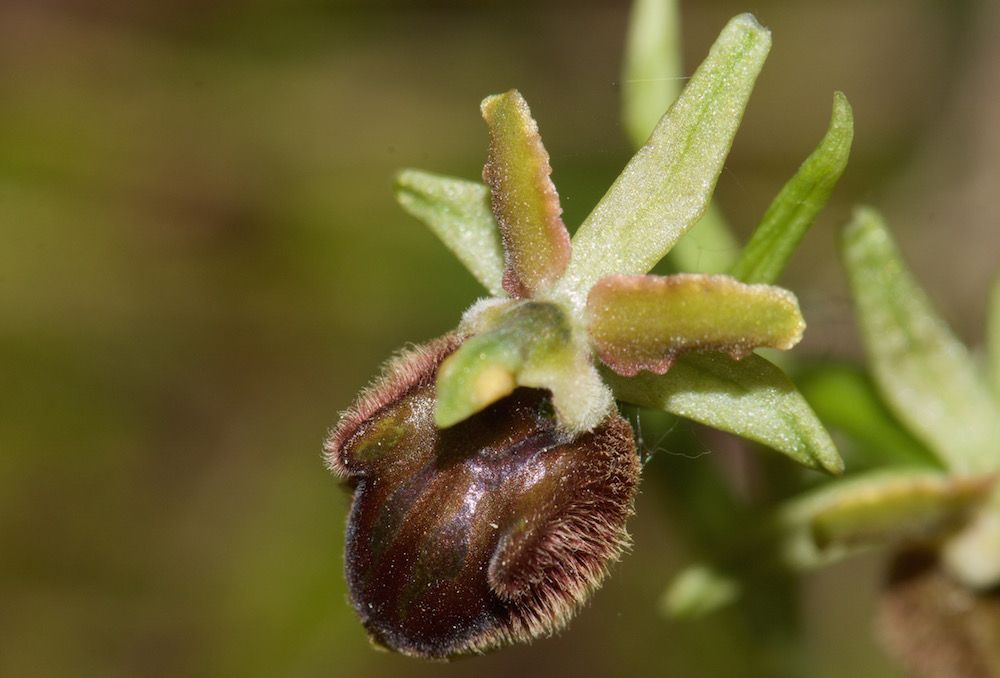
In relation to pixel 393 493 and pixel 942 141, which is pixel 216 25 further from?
pixel 393 493

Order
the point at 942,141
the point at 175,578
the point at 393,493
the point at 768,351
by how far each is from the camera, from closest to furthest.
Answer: the point at 393,493, the point at 768,351, the point at 175,578, the point at 942,141

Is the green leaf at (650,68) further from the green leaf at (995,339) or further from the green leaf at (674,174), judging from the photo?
the green leaf at (995,339)

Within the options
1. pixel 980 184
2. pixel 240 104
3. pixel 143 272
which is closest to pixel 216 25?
pixel 240 104

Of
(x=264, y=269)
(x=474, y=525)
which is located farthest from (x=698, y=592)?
(x=264, y=269)

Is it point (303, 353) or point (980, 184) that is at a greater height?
point (303, 353)

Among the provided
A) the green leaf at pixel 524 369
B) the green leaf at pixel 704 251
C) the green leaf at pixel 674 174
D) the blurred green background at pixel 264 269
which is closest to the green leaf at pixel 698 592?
the green leaf at pixel 704 251
